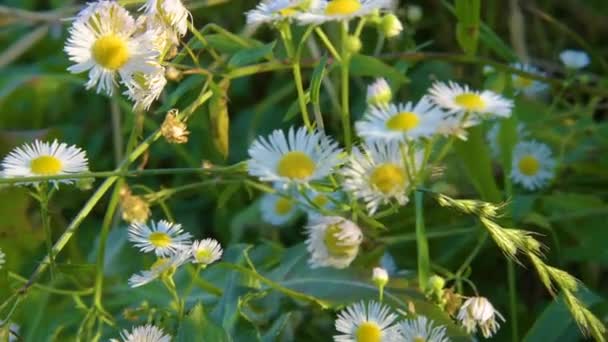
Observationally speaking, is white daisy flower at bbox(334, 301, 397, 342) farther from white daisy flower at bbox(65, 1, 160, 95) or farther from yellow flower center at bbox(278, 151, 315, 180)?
white daisy flower at bbox(65, 1, 160, 95)

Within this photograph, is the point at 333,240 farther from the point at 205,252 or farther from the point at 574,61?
the point at 574,61

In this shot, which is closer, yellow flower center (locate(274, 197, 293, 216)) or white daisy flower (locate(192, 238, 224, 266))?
white daisy flower (locate(192, 238, 224, 266))

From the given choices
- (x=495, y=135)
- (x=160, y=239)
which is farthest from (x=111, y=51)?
(x=495, y=135)

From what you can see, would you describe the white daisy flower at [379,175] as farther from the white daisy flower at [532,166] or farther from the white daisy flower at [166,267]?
the white daisy flower at [532,166]

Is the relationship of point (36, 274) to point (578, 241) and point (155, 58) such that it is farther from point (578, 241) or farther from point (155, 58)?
point (578, 241)

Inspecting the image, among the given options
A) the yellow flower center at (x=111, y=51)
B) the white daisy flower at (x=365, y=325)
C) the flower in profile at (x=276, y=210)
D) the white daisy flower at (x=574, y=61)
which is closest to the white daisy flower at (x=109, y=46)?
the yellow flower center at (x=111, y=51)

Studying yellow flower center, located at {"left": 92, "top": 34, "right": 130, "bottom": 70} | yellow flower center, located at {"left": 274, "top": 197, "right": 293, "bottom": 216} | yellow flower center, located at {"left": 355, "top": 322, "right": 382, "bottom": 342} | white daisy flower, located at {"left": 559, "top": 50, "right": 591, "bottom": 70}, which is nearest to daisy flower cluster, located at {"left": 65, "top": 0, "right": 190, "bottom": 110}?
yellow flower center, located at {"left": 92, "top": 34, "right": 130, "bottom": 70}
